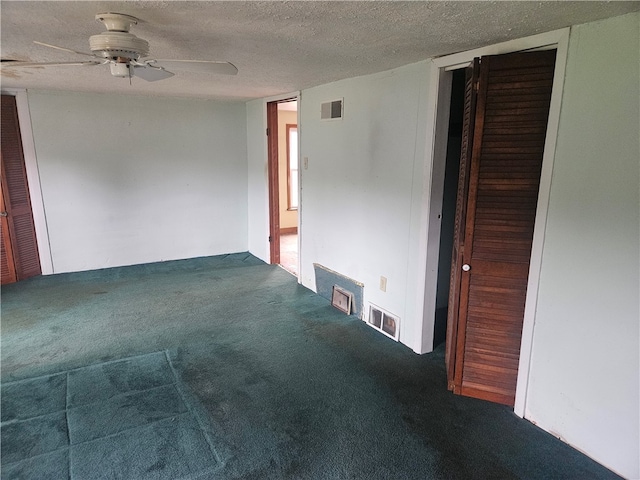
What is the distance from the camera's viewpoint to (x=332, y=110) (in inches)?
142

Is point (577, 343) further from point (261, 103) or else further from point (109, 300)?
point (261, 103)

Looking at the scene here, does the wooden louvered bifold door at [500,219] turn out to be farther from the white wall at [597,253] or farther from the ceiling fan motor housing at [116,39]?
the ceiling fan motor housing at [116,39]

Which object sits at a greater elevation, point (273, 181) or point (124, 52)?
point (124, 52)

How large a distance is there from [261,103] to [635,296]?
416cm

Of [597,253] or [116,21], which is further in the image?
[597,253]

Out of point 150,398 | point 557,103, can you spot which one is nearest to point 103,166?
point 150,398

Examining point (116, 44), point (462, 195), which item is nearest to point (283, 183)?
point (462, 195)

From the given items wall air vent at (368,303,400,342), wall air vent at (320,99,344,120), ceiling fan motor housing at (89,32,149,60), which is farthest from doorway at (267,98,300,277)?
ceiling fan motor housing at (89,32,149,60)

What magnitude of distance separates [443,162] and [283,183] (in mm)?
4165

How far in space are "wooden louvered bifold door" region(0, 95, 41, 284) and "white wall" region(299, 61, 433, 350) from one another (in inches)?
115

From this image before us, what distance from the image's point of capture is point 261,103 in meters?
4.88

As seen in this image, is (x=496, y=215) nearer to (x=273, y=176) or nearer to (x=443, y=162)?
(x=443, y=162)

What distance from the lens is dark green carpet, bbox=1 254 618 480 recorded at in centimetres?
194

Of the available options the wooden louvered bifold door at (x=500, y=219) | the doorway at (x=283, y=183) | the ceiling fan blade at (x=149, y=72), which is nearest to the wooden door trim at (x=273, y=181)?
the doorway at (x=283, y=183)
